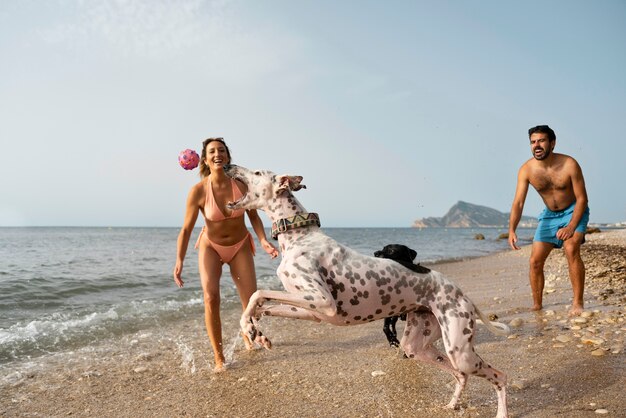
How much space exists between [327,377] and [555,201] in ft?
14.9

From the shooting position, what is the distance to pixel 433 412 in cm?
397

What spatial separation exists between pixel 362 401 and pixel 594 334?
341cm

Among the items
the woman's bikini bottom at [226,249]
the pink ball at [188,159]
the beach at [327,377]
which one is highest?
the pink ball at [188,159]

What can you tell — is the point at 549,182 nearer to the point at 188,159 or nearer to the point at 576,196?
the point at 576,196

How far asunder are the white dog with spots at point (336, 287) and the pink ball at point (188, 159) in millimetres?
2275

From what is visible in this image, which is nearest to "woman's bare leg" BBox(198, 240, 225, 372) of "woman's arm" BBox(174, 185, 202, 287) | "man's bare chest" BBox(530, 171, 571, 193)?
"woman's arm" BBox(174, 185, 202, 287)

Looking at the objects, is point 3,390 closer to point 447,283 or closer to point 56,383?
point 56,383

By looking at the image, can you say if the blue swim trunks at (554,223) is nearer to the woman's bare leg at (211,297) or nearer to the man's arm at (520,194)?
the man's arm at (520,194)

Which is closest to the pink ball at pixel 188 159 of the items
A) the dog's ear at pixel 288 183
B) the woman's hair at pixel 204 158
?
the woman's hair at pixel 204 158

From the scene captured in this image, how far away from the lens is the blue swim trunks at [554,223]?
6.92 m

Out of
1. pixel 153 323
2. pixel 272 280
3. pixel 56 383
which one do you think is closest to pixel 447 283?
pixel 56 383

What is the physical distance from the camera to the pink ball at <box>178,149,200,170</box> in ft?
19.1

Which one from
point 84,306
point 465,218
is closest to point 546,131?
point 84,306

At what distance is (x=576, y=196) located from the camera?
6723 millimetres
